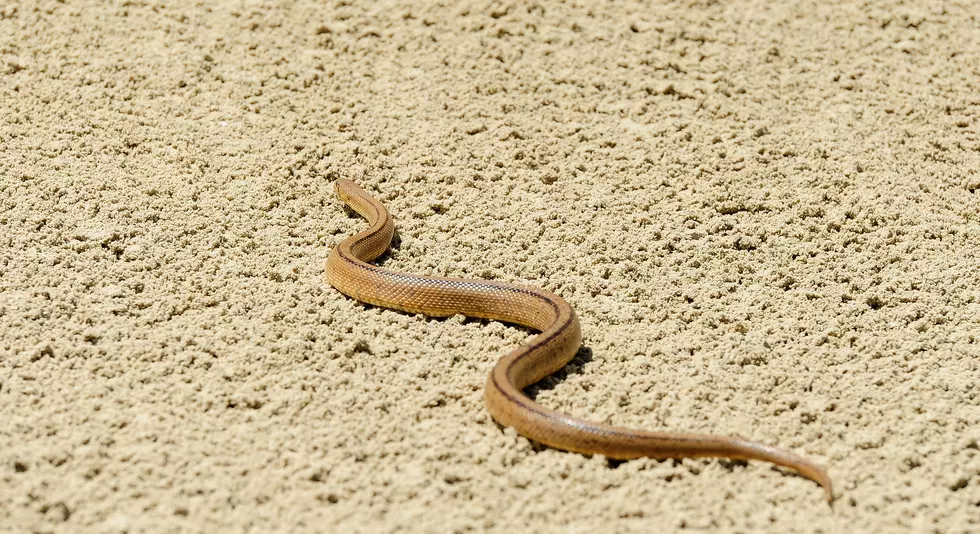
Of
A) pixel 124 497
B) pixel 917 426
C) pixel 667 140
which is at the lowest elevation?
pixel 124 497

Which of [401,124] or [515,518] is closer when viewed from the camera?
[515,518]

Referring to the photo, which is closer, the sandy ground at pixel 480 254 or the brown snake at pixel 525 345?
the sandy ground at pixel 480 254

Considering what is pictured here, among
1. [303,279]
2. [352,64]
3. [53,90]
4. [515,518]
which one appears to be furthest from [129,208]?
[515,518]

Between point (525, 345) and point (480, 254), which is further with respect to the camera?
point (480, 254)

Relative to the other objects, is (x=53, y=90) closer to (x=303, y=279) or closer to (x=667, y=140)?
(x=303, y=279)

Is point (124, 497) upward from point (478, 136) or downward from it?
downward
